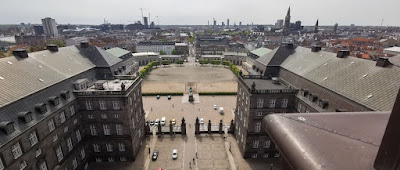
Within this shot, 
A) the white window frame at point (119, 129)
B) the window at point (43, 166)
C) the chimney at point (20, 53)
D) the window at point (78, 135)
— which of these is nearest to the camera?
the window at point (43, 166)

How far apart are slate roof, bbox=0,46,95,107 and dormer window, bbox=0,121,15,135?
3.26m

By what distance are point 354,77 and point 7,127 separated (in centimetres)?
5565

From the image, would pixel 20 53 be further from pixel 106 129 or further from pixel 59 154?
pixel 106 129

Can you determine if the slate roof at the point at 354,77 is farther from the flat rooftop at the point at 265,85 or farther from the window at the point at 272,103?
the window at the point at 272,103

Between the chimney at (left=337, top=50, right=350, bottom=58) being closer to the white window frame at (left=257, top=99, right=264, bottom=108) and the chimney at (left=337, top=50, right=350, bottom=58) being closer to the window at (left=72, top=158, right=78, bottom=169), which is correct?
the white window frame at (left=257, top=99, right=264, bottom=108)

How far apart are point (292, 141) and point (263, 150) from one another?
1933 inches

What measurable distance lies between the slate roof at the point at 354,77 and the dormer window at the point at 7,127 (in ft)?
168

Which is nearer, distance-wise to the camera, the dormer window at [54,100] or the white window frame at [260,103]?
the dormer window at [54,100]

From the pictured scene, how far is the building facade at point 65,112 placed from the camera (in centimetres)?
3069

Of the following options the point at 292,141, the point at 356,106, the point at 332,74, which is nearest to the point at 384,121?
the point at 292,141

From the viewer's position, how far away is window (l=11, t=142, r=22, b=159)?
28.6 meters

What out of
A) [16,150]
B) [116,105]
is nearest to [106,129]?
[116,105]

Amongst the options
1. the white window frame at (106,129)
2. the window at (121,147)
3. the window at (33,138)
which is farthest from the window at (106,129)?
the window at (33,138)

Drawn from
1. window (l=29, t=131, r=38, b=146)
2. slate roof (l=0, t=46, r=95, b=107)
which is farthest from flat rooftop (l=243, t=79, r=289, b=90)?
window (l=29, t=131, r=38, b=146)
